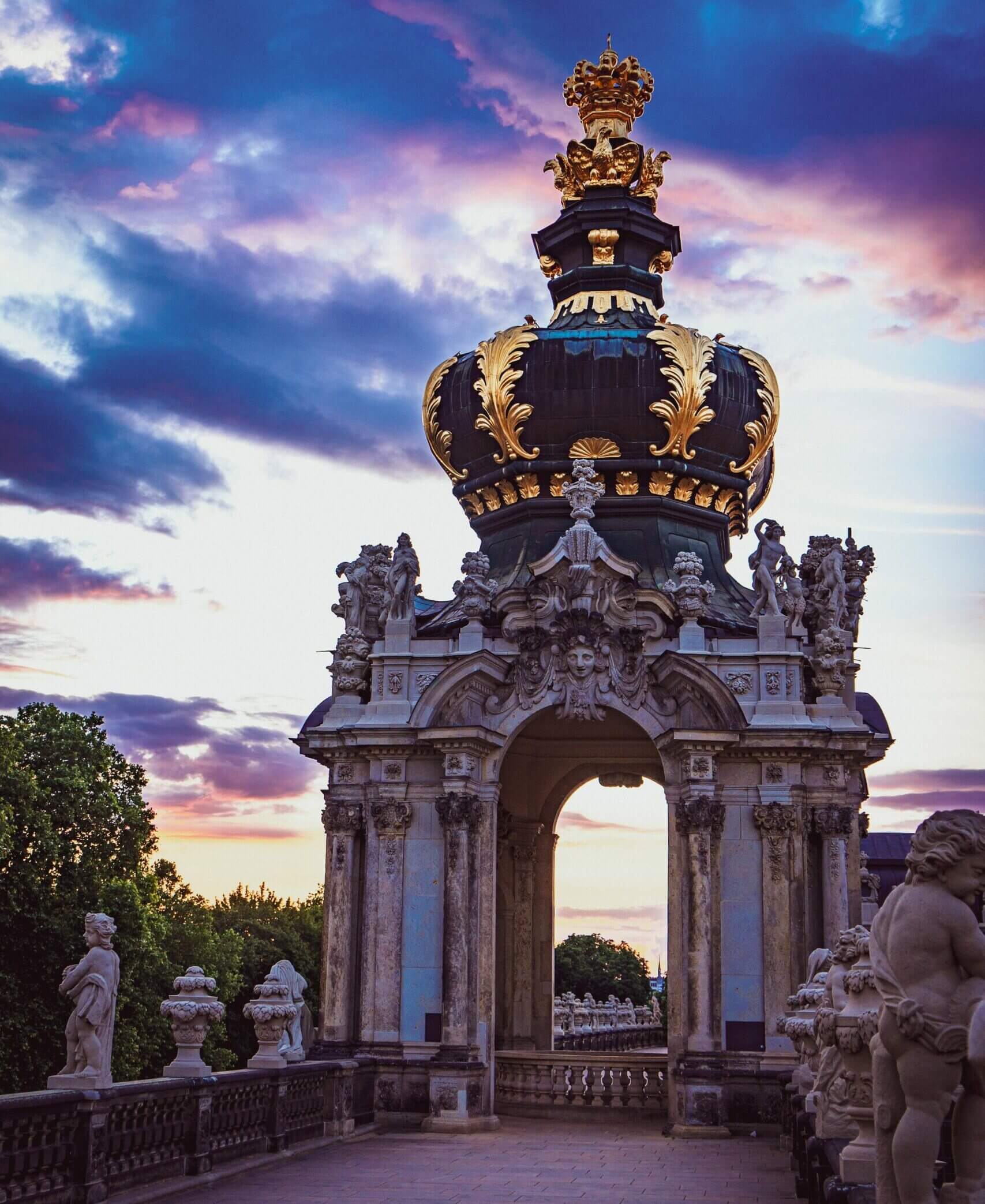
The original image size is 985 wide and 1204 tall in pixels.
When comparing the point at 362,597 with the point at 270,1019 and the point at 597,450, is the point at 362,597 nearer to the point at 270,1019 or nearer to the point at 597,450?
the point at 597,450

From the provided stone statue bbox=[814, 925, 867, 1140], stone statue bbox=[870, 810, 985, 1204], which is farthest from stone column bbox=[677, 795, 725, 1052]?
stone statue bbox=[870, 810, 985, 1204]

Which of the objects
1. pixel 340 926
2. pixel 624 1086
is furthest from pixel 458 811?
pixel 624 1086

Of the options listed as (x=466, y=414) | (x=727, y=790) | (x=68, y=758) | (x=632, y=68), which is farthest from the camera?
(x=68, y=758)

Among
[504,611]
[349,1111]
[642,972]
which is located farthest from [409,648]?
[642,972]

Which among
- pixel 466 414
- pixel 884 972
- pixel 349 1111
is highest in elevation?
pixel 466 414

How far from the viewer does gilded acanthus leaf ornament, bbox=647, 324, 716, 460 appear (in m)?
29.3

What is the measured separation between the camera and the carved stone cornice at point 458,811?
85.3 ft

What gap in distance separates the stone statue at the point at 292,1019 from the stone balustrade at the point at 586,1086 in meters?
4.04

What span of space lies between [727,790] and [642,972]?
62.2 metres

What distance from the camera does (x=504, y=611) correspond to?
88.4ft

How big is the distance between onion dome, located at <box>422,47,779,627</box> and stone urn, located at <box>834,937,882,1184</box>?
1534 centimetres

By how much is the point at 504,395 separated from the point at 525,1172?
14433mm

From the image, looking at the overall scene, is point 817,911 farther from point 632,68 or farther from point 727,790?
point 632,68

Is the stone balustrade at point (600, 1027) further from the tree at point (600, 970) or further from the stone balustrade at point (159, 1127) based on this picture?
the tree at point (600, 970)
